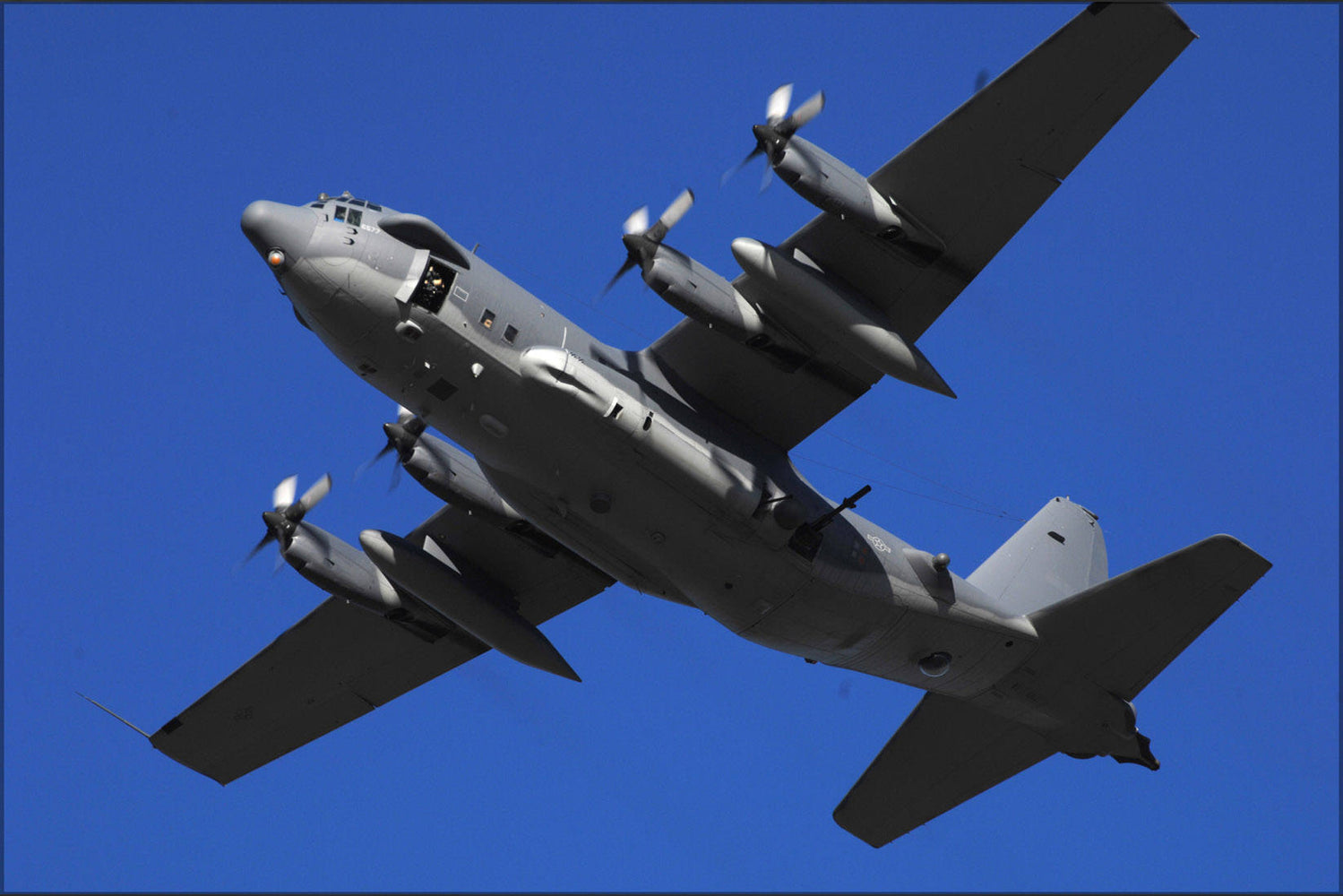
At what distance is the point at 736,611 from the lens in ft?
80.4

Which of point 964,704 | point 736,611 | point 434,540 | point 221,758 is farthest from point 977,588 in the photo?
point 221,758

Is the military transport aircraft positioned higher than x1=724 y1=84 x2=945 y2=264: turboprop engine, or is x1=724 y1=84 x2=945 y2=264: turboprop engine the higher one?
x1=724 y1=84 x2=945 y2=264: turboprop engine

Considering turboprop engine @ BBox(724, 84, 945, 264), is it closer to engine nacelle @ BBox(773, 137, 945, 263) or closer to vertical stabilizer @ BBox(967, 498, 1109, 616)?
engine nacelle @ BBox(773, 137, 945, 263)

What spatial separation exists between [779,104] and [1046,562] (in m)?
10.7

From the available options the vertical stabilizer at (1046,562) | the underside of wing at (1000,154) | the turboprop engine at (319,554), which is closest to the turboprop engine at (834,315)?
the underside of wing at (1000,154)

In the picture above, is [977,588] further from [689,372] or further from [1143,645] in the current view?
[689,372]

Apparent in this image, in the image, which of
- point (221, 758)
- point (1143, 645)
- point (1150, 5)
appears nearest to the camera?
point (1150, 5)

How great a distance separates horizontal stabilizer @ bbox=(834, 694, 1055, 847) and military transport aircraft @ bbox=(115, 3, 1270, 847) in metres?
0.04

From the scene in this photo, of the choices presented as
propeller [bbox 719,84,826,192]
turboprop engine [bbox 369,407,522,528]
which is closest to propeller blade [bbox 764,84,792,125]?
propeller [bbox 719,84,826,192]

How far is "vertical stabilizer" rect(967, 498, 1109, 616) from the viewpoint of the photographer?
27.9 m

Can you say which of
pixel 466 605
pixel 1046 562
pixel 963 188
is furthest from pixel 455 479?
pixel 1046 562

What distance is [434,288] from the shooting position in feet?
74.1

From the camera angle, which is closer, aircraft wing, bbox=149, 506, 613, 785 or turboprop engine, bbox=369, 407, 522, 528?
turboprop engine, bbox=369, 407, 522, 528

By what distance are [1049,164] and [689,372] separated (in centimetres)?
605
